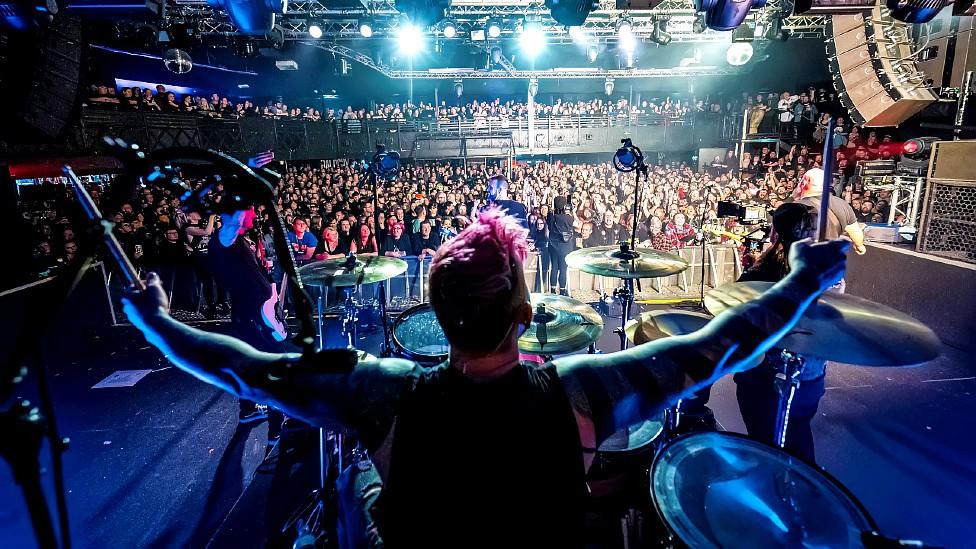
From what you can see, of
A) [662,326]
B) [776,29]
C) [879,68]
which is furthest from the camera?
[879,68]

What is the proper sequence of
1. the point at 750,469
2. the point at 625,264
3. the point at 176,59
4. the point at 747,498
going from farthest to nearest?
Result: the point at 176,59 → the point at 625,264 → the point at 750,469 → the point at 747,498

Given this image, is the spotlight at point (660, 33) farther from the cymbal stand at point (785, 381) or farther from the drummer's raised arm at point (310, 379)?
the drummer's raised arm at point (310, 379)

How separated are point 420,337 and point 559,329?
0.96m

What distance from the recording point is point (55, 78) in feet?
31.1

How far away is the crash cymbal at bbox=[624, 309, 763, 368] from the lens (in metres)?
2.97

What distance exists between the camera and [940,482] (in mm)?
3039

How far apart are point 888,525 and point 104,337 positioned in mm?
8489

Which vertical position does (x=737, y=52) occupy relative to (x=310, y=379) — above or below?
above

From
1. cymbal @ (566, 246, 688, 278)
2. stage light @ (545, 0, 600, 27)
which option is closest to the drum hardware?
cymbal @ (566, 246, 688, 278)

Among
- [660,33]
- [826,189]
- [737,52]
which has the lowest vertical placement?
[826,189]

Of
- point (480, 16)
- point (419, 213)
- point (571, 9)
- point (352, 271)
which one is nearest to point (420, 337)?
point (352, 271)

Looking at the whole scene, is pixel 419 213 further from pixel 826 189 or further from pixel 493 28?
pixel 826 189

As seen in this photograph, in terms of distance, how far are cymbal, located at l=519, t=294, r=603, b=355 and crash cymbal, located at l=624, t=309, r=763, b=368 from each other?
1.12 ft

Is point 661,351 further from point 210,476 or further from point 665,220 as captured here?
point 665,220
